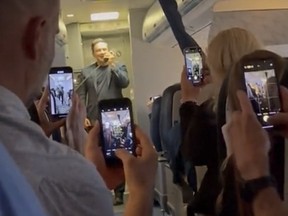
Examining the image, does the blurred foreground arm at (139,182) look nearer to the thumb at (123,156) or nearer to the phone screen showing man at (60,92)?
the thumb at (123,156)

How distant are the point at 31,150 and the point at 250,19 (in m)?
5.65

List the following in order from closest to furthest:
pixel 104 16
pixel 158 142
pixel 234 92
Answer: pixel 234 92, pixel 158 142, pixel 104 16

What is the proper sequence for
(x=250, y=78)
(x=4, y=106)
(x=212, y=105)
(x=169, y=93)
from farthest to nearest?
1. (x=169, y=93)
2. (x=212, y=105)
3. (x=250, y=78)
4. (x=4, y=106)

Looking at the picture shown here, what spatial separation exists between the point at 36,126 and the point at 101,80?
5.80 m

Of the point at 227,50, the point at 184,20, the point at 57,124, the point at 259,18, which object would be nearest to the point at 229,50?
the point at 227,50

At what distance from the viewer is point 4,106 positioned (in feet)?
2.48

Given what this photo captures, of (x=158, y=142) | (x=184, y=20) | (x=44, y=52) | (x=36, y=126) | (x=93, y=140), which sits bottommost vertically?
(x=158, y=142)

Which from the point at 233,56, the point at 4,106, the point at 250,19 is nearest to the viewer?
the point at 4,106

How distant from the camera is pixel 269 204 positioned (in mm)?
1043

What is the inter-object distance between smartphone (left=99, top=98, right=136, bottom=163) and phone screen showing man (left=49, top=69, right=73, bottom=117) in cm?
42

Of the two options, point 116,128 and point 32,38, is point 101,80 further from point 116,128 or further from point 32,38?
point 32,38

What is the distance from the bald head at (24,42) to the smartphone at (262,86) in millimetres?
596

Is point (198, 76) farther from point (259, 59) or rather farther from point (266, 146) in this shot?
point (266, 146)

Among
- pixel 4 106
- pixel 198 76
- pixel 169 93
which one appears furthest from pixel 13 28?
pixel 169 93
